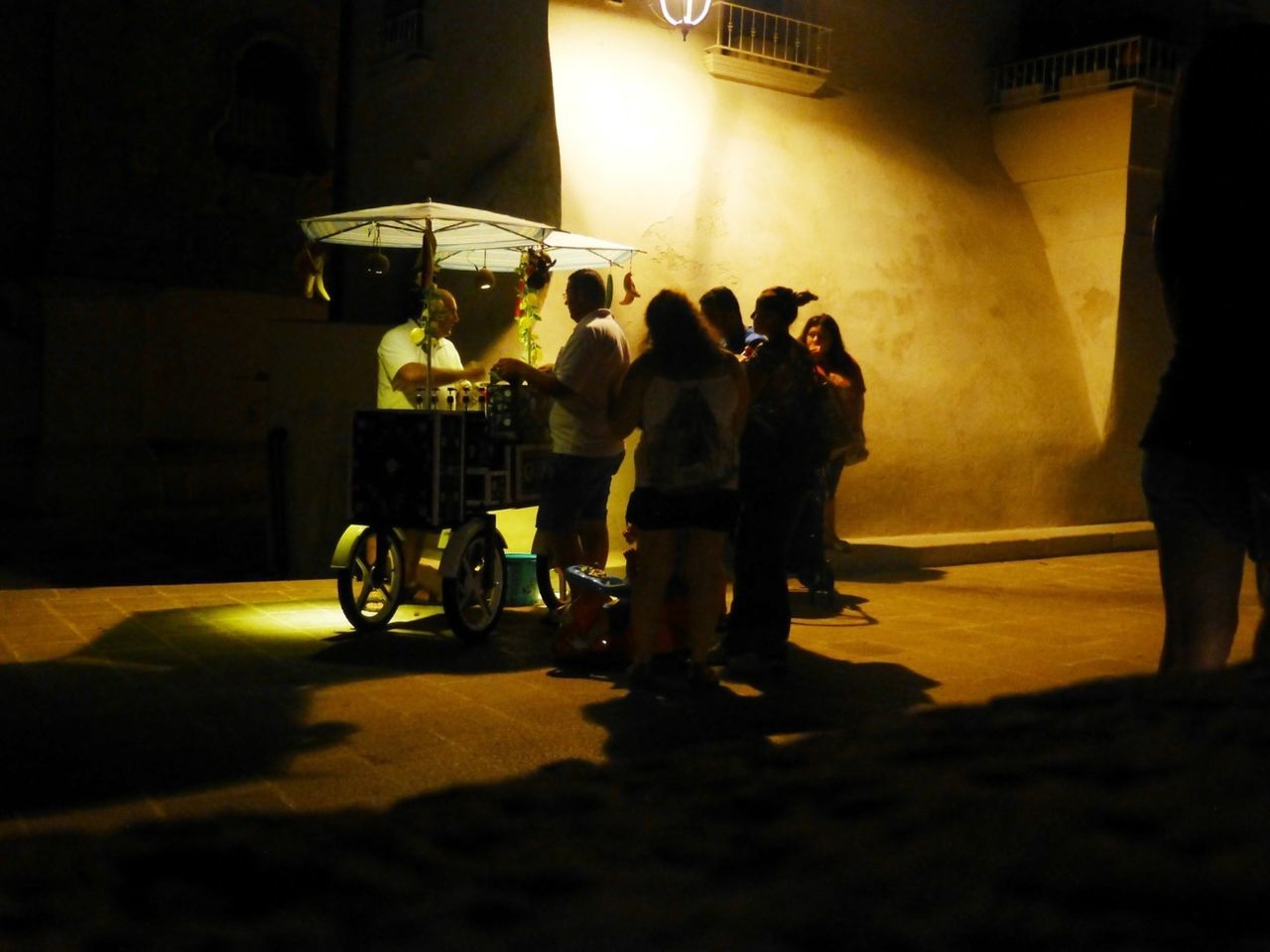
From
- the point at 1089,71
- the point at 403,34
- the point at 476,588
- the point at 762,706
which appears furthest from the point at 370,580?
the point at 1089,71

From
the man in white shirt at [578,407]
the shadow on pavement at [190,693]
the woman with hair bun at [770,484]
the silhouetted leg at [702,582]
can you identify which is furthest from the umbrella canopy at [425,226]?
the silhouetted leg at [702,582]

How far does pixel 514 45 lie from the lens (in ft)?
33.7

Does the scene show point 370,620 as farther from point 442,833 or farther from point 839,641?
point 442,833

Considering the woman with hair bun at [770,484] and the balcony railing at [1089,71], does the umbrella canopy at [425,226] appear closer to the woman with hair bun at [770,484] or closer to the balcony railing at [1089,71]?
the woman with hair bun at [770,484]

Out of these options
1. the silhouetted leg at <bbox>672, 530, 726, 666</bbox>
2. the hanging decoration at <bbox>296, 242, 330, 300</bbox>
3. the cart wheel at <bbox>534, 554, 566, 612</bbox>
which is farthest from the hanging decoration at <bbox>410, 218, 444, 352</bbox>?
the silhouetted leg at <bbox>672, 530, 726, 666</bbox>

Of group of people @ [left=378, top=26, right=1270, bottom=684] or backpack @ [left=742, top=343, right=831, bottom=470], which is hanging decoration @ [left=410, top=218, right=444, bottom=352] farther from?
backpack @ [left=742, top=343, right=831, bottom=470]

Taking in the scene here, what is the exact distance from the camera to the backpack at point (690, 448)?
232 inches

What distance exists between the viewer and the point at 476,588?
286 inches

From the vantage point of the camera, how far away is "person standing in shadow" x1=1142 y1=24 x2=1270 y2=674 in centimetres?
270

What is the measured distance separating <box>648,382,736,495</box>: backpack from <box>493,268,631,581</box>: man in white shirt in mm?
1190

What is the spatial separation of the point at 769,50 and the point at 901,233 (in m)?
1.91

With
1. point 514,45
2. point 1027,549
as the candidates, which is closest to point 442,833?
point 514,45

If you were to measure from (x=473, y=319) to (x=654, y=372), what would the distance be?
4.34m

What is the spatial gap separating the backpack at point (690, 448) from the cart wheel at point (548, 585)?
2110 millimetres
